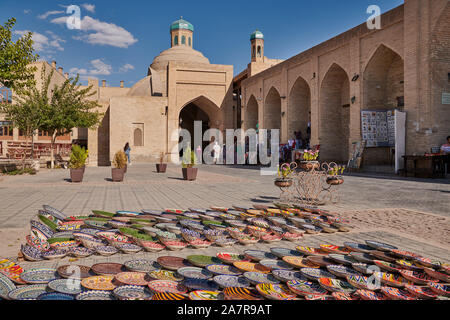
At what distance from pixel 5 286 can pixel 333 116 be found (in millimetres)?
17996

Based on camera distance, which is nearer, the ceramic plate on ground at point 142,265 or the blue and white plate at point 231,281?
the blue and white plate at point 231,281

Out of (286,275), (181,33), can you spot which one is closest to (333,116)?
(286,275)

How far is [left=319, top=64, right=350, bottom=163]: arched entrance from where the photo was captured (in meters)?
18.1

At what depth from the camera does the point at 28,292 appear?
208 cm

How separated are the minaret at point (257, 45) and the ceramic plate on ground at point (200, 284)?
33009mm

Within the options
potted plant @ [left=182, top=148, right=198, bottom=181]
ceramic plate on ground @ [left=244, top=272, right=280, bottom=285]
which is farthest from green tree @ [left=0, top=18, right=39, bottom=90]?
ceramic plate on ground @ [left=244, top=272, right=280, bottom=285]

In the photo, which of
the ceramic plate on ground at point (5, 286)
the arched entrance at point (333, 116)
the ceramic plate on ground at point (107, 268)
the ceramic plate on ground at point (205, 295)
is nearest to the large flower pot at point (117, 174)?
the ceramic plate on ground at point (107, 268)

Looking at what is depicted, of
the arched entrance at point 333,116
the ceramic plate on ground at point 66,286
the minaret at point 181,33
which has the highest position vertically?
the minaret at point 181,33

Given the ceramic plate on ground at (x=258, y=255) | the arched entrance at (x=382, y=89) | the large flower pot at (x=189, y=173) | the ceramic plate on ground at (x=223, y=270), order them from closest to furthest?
the ceramic plate on ground at (x=223, y=270) < the ceramic plate on ground at (x=258, y=255) < the large flower pot at (x=189, y=173) < the arched entrance at (x=382, y=89)

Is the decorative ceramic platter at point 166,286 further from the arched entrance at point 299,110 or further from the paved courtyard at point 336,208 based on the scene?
the arched entrance at point 299,110

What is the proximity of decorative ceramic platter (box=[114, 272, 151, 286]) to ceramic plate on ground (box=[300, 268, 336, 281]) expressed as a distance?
1111mm

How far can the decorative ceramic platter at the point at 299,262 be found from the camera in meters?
2.63

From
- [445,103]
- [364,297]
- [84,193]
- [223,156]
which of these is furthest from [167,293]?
[223,156]

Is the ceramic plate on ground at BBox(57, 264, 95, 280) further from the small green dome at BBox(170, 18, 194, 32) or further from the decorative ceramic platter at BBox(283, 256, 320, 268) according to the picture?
the small green dome at BBox(170, 18, 194, 32)
